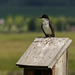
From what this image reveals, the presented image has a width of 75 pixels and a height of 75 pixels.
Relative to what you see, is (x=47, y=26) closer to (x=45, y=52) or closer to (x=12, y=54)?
(x=45, y=52)

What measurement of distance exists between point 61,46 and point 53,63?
307 mm

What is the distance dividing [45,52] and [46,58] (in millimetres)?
121

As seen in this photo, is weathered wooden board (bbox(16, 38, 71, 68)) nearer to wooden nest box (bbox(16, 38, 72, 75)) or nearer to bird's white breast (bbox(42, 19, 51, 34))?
wooden nest box (bbox(16, 38, 72, 75))

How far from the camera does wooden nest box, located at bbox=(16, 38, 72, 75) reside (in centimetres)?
488

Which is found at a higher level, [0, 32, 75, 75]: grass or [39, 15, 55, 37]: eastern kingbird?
[39, 15, 55, 37]: eastern kingbird

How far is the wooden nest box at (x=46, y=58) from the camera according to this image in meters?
4.88

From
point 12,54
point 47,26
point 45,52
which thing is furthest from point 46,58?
point 12,54

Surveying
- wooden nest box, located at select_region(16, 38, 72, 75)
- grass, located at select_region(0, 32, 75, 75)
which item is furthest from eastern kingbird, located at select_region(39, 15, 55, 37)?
grass, located at select_region(0, 32, 75, 75)

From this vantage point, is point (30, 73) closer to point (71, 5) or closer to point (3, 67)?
point (3, 67)

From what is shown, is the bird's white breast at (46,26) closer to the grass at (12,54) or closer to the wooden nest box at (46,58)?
the wooden nest box at (46,58)

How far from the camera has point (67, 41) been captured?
5207mm

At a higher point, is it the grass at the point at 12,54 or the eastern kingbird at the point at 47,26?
the eastern kingbird at the point at 47,26

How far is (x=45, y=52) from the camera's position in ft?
16.5

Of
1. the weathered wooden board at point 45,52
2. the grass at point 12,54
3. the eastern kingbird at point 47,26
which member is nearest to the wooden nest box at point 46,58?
the weathered wooden board at point 45,52
